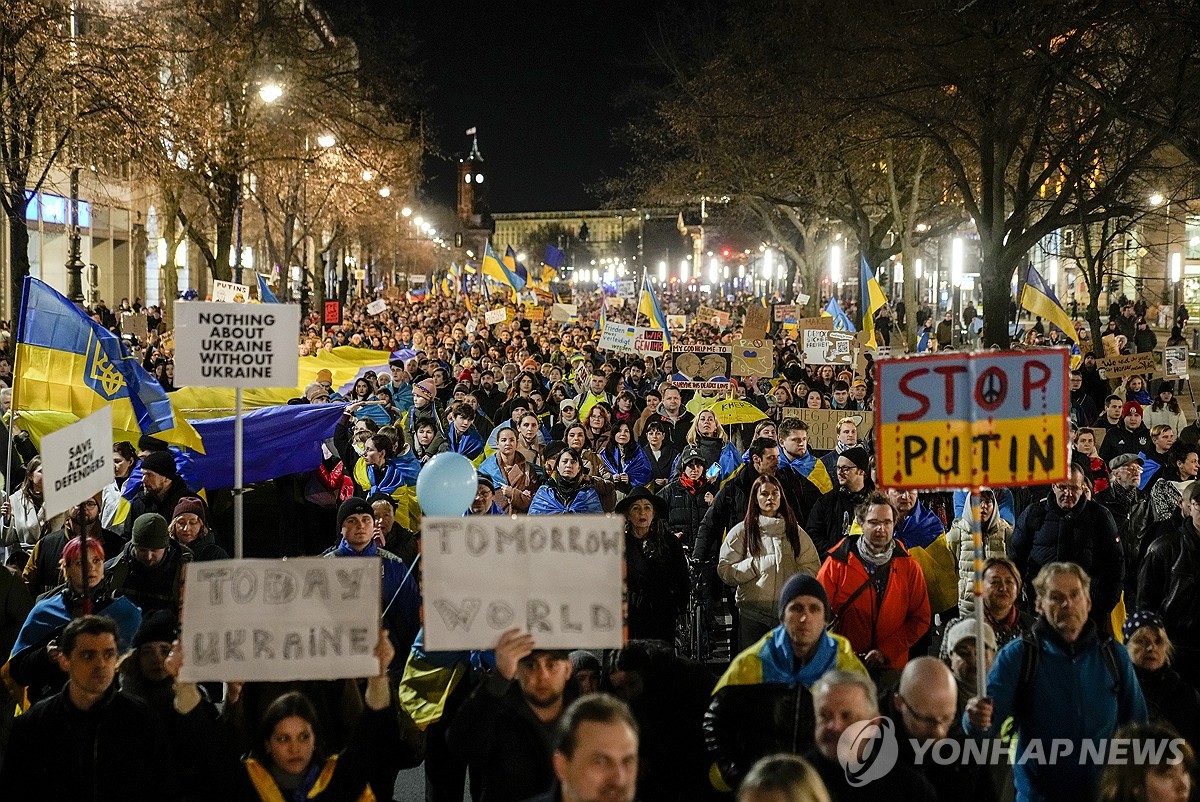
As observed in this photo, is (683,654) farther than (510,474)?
No

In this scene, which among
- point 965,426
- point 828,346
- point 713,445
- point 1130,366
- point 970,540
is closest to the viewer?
point 965,426

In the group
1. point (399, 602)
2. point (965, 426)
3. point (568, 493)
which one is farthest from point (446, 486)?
point (965, 426)

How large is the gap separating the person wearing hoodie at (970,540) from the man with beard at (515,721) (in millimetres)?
3034

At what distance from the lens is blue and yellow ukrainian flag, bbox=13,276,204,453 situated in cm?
873

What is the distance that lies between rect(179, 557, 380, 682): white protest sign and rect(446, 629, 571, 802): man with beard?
0.43 meters

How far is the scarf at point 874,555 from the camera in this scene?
21.5 feet

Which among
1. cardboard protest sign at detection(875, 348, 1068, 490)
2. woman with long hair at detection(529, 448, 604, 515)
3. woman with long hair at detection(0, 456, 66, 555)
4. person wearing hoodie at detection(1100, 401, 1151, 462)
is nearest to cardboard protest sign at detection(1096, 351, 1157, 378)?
person wearing hoodie at detection(1100, 401, 1151, 462)

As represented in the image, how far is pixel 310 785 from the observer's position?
15.5 feet

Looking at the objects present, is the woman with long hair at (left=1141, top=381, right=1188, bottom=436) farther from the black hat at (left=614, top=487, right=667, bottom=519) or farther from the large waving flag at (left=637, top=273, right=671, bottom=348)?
the large waving flag at (left=637, top=273, right=671, bottom=348)

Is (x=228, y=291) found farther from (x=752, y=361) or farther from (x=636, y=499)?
(x=636, y=499)

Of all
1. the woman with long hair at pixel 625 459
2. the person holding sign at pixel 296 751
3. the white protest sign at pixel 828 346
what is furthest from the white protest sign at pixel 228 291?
the person holding sign at pixel 296 751

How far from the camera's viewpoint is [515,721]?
4.89 meters

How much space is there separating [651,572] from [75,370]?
428 cm

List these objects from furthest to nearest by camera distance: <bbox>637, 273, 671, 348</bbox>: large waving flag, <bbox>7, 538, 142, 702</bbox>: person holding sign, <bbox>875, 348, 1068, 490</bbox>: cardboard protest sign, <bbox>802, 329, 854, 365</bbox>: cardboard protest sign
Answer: <bbox>637, 273, 671, 348</bbox>: large waving flag → <bbox>802, 329, 854, 365</bbox>: cardboard protest sign → <bbox>7, 538, 142, 702</bbox>: person holding sign → <bbox>875, 348, 1068, 490</bbox>: cardboard protest sign
